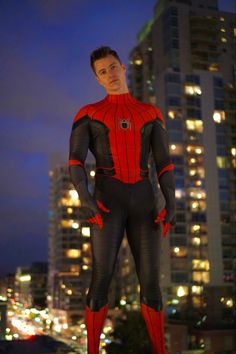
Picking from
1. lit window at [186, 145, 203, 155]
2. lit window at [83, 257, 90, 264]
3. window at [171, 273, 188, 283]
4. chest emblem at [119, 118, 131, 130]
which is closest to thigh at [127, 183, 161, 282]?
chest emblem at [119, 118, 131, 130]

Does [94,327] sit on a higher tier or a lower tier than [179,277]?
lower

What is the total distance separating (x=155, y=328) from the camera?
696cm

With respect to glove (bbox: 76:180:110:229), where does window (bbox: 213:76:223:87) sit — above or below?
above

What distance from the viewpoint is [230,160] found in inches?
2082

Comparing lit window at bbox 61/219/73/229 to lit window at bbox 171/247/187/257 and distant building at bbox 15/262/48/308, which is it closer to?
distant building at bbox 15/262/48/308

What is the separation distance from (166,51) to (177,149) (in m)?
11.4

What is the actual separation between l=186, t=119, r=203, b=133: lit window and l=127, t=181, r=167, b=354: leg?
45.8m

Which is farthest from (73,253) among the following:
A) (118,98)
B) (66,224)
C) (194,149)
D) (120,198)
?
(120,198)

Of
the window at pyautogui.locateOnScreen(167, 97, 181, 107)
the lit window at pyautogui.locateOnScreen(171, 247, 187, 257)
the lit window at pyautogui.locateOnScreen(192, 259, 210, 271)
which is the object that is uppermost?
the window at pyautogui.locateOnScreen(167, 97, 181, 107)

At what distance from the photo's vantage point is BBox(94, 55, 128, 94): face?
7711mm

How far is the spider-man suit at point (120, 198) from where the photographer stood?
6.91 m

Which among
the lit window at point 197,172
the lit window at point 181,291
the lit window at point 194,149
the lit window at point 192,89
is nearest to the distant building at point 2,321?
the lit window at point 181,291

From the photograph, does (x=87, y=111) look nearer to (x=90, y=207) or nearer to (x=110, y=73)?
(x=110, y=73)

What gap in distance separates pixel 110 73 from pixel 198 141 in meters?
45.0
